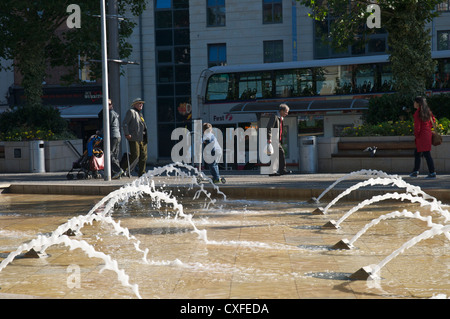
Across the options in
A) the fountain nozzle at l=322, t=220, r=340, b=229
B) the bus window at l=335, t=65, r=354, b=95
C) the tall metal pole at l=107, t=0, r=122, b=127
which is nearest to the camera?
the fountain nozzle at l=322, t=220, r=340, b=229

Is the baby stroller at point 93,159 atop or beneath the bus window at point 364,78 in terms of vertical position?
beneath

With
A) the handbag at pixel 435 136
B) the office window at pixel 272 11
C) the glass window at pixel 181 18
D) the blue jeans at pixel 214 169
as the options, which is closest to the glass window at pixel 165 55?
the glass window at pixel 181 18

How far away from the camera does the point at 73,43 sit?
24.4 m

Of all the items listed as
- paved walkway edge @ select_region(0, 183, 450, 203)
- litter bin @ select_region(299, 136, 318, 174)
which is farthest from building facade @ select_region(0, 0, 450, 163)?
paved walkway edge @ select_region(0, 183, 450, 203)

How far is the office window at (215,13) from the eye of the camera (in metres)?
40.8

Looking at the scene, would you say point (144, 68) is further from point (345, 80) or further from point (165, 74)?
point (345, 80)

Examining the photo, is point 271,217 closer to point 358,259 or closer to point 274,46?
point 358,259

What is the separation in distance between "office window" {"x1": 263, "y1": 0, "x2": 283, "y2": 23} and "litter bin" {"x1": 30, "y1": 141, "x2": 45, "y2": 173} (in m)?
21.3

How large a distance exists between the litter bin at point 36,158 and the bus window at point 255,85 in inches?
362

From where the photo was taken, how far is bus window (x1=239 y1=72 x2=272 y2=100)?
90.0 ft

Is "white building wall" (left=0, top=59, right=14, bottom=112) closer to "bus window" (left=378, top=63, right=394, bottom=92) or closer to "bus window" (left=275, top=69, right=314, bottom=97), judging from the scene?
"bus window" (left=275, top=69, right=314, bottom=97)

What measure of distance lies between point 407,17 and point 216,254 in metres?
15.6

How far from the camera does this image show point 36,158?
21.8 meters

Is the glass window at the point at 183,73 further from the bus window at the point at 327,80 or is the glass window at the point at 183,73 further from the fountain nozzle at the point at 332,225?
the fountain nozzle at the point at 332,225
